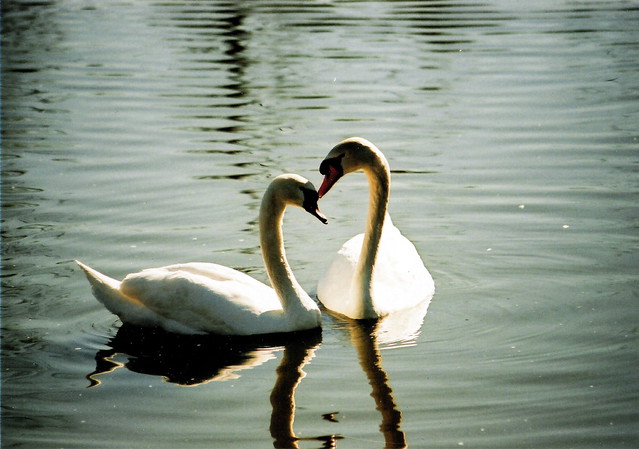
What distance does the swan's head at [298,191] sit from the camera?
8.44 meters

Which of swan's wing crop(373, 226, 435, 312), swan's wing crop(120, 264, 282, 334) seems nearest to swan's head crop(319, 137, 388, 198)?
swan's wing crop(373, 226, 435, 312)

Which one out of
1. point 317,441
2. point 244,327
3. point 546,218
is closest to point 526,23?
point 546,218

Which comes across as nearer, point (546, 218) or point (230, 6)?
point (546, 218)

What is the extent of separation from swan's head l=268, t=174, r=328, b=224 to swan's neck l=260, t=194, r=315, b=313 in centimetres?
9

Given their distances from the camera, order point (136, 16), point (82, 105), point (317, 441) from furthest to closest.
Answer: point (136, 16) → point (82, 105) → point (317, 441)

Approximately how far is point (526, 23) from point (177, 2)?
1021 cm

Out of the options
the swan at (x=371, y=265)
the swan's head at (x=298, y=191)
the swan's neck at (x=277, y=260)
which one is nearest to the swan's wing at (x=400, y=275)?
the swan at (x=371, y=265)

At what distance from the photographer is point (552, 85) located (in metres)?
17.3

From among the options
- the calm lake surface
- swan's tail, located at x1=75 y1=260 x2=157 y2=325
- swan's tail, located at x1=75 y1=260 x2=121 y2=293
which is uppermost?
swan's tail, located at x1=75 y1=260 x2=121 y2=293

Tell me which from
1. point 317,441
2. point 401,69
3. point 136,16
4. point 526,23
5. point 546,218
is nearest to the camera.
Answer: point 317,441

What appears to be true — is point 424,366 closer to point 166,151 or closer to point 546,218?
point 546,218

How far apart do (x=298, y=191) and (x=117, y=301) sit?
62.1 inches

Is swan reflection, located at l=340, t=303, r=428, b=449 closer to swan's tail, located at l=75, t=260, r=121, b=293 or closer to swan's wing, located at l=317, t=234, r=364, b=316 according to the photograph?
swan's wing, located at l=317, t=234, r=364, b=316

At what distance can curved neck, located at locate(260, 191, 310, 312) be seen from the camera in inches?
336
